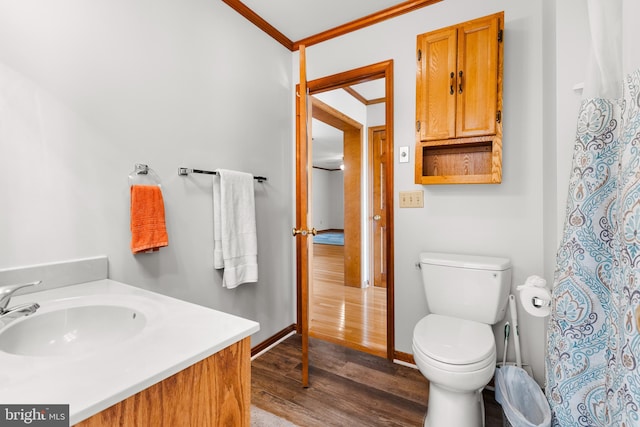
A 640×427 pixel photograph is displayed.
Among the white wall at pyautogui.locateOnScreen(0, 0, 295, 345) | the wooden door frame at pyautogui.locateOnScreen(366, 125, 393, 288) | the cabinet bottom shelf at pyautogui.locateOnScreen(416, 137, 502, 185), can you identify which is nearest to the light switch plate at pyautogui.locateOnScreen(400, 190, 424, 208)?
the cabinet bottom shelf at pyautogui.locateOnScreen(416, 137, 502, 185)

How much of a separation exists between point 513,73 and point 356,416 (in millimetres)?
2088

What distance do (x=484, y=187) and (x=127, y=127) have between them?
1.96m

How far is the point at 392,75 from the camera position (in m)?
2.04

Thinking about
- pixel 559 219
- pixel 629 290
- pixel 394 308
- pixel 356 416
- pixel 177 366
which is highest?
pixel 559 219

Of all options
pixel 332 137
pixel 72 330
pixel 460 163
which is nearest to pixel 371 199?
pixel 460 163

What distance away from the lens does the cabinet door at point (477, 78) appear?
5.22 ft

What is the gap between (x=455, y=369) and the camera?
1.23 metres

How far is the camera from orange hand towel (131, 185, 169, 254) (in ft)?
4.49

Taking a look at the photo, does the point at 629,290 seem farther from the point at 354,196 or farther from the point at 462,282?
the point at 354,196

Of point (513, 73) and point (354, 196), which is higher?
point (513, 73)

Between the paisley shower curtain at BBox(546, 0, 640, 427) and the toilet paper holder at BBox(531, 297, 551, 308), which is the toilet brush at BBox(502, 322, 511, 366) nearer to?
the toilet paper holder at BBox(531, 297, 551, 308)

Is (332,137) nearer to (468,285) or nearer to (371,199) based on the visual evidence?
(371,199)

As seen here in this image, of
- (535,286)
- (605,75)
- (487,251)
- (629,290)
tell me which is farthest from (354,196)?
(629,290)

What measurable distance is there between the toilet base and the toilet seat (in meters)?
0.18
